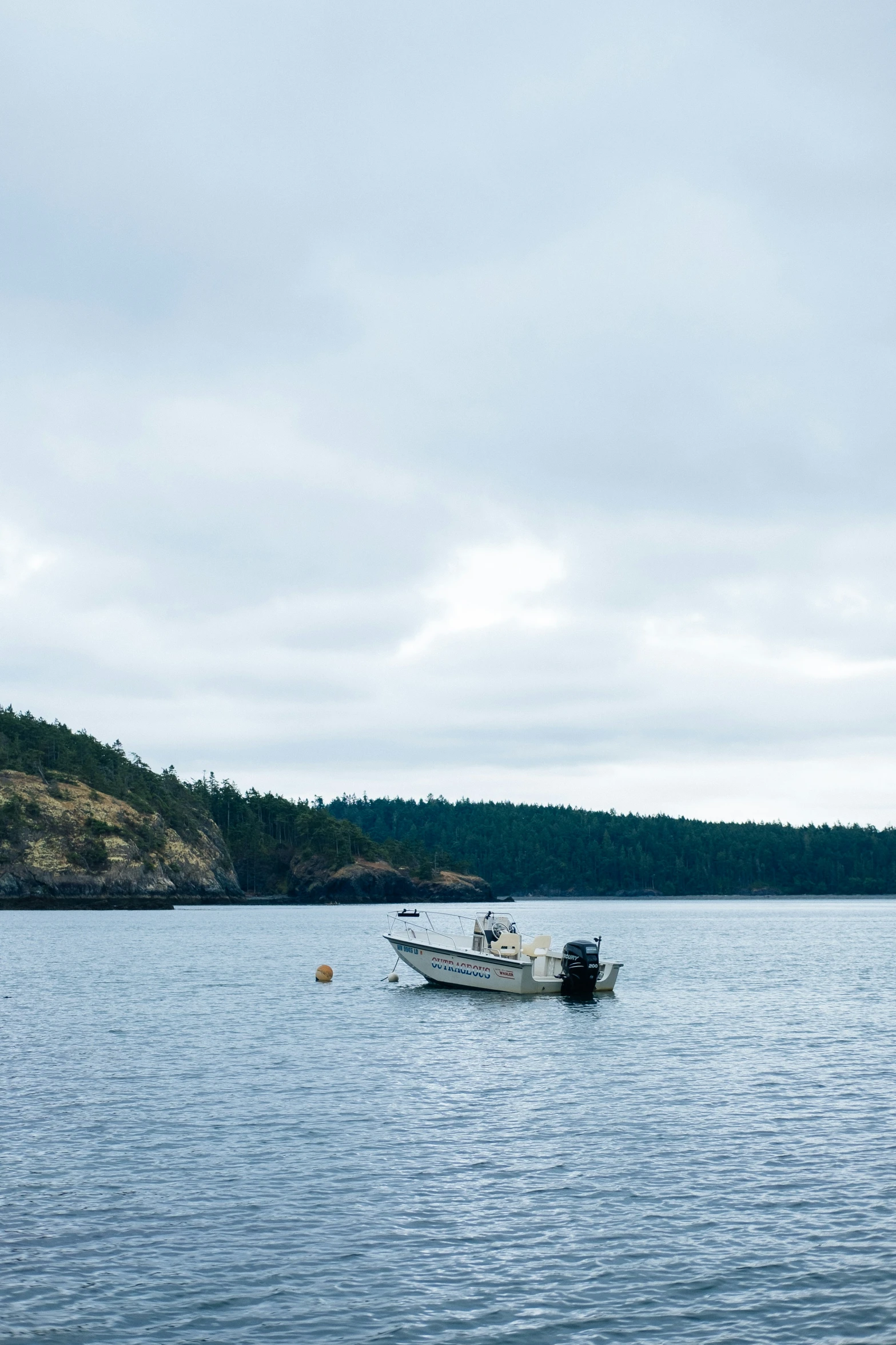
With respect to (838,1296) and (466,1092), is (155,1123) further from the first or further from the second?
(838,1296)

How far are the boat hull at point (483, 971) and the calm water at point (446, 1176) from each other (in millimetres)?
4361

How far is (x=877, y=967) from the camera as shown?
92562 mm

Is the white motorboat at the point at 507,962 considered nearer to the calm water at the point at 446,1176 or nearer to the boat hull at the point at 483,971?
the boat hull at the point at 483,971

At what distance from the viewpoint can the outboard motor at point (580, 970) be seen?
60.8 meters

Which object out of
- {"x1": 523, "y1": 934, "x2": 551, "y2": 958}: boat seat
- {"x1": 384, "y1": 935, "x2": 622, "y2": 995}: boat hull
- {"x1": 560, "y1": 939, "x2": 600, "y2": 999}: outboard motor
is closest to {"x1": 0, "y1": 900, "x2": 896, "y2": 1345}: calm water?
{"x1": 560, "y1": 939, "x2": 600, "y2": 999}: outboard motor

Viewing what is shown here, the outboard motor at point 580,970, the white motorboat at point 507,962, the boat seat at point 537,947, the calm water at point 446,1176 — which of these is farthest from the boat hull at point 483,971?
the calm water at point 446,1176

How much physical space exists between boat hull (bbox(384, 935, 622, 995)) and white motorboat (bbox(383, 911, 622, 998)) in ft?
0.10

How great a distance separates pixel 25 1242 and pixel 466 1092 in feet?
56.4

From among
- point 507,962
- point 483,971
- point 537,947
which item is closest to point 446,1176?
point 507,962

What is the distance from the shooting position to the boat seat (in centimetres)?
6294

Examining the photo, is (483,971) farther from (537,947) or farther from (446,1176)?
(446,1176)

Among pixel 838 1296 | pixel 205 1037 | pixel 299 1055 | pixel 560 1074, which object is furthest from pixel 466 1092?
pixel 838 1296

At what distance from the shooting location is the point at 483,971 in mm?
63406

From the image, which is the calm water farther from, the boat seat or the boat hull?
the boat seat
